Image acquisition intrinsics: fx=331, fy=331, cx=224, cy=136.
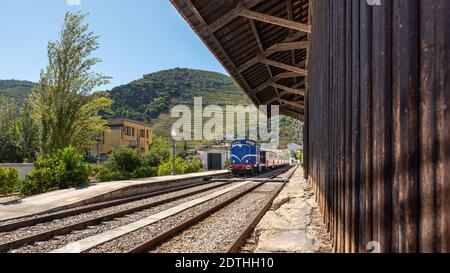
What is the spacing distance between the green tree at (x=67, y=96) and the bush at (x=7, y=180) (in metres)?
2.12

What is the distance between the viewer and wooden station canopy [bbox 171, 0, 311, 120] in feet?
30.1

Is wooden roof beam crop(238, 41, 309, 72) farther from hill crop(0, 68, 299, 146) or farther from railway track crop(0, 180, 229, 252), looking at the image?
hill crop(0, 68, 299, 146)

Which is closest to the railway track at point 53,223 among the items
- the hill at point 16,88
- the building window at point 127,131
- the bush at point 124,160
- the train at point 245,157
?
the bush at point 124,160

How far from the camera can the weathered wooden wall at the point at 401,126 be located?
1315mm

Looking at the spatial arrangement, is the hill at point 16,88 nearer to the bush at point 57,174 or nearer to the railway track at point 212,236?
the bush at point 57,174

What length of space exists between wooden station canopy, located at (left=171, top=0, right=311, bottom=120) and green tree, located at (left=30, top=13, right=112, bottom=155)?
938 centimetres

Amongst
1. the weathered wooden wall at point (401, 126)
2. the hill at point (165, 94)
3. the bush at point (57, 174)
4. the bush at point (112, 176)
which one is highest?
the hill at point (165, 94)

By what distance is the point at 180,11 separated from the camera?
28.6ft

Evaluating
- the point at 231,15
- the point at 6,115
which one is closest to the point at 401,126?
the point at 231,15

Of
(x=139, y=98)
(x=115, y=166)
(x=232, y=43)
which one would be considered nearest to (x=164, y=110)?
(x=139, y=98)

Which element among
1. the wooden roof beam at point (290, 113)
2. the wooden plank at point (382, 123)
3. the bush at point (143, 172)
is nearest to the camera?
the wooden plank at point (382, 123)
